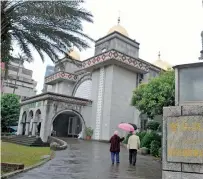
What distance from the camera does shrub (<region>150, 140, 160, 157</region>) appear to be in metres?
16.8

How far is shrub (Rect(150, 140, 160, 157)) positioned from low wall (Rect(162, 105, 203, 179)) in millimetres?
11511

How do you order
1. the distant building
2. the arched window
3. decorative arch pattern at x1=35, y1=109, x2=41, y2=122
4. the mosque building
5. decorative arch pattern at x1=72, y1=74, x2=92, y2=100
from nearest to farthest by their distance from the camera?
1. the mosque building
2. decorative arch pattern at x1=35, y1=109, x2=41, y2=122
3. the arched window
4. decorative arch pattern at x1=72, y1=74, x2=92, y2=100
5. the distant building

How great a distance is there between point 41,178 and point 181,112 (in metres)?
4.31

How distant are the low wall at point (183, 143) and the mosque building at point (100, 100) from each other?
19.8 meters

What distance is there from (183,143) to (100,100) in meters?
22.2

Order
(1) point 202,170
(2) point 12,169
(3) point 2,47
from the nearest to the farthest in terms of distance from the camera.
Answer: (1) point 202,170
(2) point 12,169
(3) point 2,47

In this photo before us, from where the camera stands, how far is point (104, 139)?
25984 millimetres

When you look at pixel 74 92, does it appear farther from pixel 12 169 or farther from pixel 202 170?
pixel 202 170

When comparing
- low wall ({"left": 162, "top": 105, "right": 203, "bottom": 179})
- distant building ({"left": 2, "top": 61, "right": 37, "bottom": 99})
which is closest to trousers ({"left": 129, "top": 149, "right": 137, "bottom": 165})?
low wall ({"left": 162, "top": 105, "right": 203, "bottom": 179})

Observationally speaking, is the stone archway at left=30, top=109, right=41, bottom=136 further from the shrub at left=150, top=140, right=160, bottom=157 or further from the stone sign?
the stone sign

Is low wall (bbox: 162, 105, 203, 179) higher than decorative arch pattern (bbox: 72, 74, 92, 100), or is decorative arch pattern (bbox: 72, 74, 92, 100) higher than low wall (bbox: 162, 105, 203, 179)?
decorative arch pattern (bbox: 72, 74, 92, 100)

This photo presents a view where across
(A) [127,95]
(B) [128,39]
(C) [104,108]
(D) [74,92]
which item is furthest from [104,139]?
(B) [128,39]

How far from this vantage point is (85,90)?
104 feet

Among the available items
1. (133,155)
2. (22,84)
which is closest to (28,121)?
(133,155)
